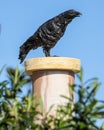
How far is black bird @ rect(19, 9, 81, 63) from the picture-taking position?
23.6 feet

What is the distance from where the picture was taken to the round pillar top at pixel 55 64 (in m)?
6.49

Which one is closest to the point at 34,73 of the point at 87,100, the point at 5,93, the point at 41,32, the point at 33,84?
the point at 33,84

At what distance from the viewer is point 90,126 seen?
148 inches

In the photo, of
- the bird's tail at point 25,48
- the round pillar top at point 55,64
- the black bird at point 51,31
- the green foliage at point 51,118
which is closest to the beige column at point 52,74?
the round pillar top at point 55,64

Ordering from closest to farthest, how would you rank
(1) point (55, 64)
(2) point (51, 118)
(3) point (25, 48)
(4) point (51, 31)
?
1. (2) point (51, 118)
2. (1) point (55, 64)
3. (4) point (51, 31)
4. (3) point (25, 48)

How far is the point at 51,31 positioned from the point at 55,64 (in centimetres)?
83

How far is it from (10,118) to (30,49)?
3.51 meters

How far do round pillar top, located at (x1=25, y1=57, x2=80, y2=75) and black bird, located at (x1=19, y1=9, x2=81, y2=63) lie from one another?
0.55 meters

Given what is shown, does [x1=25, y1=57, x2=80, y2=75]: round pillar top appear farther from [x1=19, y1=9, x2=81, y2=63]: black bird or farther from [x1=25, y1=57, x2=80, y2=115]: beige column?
[x1=19, y1=9, x2=81, y2=63]: black bird

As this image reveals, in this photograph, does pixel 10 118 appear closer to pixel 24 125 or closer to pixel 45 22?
pixel 24 125

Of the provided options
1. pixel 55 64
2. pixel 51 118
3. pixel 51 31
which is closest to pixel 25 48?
pixel 51 31

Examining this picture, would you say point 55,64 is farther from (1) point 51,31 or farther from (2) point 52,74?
(1) point 51,31

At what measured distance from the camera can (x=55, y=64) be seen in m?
6.51

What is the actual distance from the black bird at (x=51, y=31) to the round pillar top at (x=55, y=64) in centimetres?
55
